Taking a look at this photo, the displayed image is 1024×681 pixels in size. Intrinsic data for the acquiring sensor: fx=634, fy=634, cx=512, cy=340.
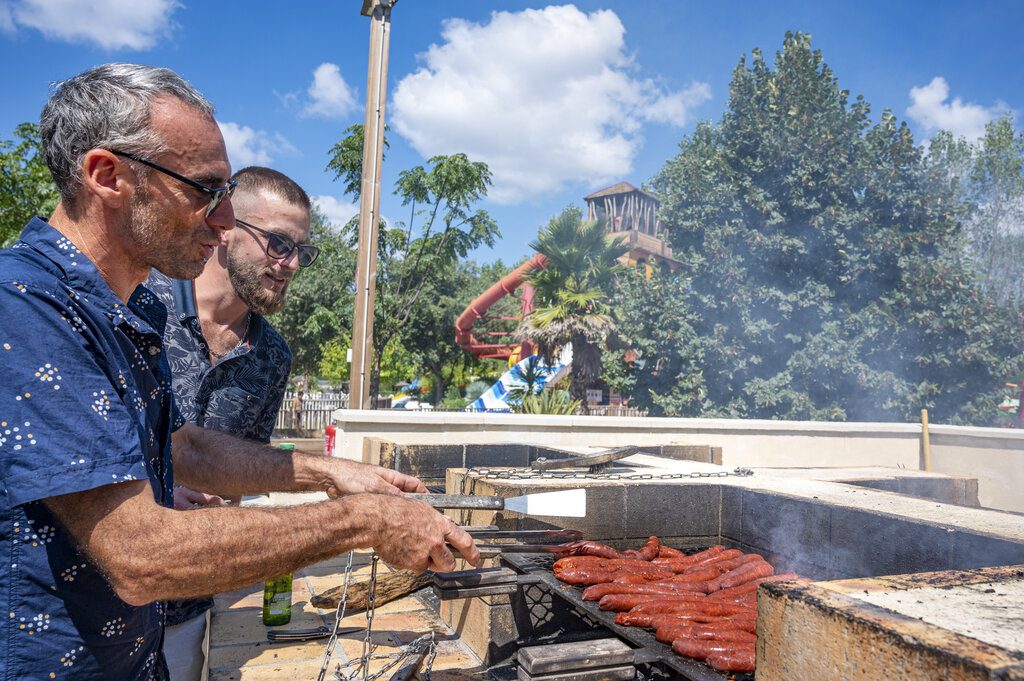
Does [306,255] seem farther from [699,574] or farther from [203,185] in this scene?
[699,574]

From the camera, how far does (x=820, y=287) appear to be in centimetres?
1697

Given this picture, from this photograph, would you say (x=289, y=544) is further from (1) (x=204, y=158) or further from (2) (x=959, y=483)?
(2) (x=959, y=483)

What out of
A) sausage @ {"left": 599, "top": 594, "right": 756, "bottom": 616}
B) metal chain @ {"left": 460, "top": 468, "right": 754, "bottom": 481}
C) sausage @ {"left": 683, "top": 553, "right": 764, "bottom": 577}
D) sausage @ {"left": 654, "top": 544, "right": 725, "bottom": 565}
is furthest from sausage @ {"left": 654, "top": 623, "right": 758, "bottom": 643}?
metal chain @ {"left": 460, "top": 468, "right": 754, "bottom": 481}

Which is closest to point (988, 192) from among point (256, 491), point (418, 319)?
point (418, 319)

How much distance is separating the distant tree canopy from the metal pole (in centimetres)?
1100

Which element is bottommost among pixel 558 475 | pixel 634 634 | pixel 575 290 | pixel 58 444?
pixel 634 634

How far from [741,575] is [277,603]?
3250mm

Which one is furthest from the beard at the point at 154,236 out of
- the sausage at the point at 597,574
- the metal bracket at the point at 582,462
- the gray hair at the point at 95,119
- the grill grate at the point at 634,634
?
the metal bracket at the point at 582,462

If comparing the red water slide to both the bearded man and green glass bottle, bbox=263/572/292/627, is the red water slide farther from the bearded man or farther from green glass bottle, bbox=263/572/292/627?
the bearded man

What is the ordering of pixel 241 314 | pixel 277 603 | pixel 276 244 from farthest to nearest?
pixel 277 603 → pixel 241 314 → pixel 276 244

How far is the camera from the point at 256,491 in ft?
7.77

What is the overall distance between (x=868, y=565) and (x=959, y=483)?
2.91 metres

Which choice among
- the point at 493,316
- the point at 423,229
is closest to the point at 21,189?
the point at 423,229

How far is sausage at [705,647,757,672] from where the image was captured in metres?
2.16
